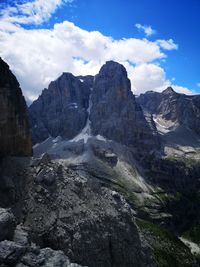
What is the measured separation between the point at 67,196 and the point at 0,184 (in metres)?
8.43

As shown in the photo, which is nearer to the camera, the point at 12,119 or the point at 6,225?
the point at 6,225

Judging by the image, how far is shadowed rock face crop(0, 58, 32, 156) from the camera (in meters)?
60.5

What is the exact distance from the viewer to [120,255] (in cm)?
4906

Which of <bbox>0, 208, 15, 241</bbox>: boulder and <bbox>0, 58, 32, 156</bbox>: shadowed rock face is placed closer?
<bbox>0, 208, 15, 241</bbox>: boulder

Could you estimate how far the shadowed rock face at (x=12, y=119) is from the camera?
199 feet

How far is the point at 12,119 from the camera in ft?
204

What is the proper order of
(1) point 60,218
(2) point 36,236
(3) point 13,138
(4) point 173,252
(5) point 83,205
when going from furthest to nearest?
(4) point 173,252 → (3) point 13,138 → (5) point 83,205 → (1) point 60,218 → (2) point 36,236

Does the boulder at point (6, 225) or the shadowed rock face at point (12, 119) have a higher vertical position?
the shadowed rock face at point (12, 119)

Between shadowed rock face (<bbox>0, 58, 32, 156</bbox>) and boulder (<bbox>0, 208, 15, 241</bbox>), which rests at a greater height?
shadowed rock face (<bbox>0, 58, 32, 156</bbox>)

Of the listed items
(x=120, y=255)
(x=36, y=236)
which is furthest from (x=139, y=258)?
(x=36, y=236)

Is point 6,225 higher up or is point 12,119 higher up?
point 12,119

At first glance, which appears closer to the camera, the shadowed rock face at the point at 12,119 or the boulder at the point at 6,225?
the boulder at the point at 6,225

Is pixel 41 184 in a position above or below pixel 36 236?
above

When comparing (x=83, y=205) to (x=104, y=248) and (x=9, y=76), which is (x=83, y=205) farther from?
(x=9, y=76)
